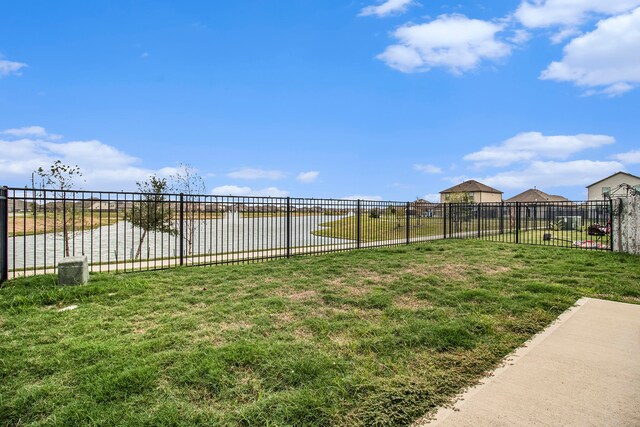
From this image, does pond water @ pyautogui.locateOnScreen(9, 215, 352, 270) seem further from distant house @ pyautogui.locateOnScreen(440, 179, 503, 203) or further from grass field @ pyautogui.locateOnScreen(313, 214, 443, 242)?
distant house @ pyautogui.locateOnScreen(440, 179, 503, 203)

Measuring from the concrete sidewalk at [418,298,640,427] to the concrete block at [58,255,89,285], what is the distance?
670 centimetres

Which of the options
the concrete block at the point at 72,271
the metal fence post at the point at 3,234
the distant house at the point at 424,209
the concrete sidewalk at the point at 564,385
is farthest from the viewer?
the distant house at the point at 424,209

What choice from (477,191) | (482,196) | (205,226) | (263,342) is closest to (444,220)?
(205,226)

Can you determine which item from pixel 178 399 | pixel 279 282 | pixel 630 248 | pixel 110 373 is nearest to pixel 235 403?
pixel 178 399

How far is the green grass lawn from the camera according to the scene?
8.77 feet

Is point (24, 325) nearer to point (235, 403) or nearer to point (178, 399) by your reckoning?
point (178, 399)

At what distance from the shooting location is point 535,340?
4.02 m

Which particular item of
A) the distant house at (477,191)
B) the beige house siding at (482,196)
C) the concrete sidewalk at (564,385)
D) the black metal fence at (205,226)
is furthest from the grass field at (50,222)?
the distant house at (477,191)

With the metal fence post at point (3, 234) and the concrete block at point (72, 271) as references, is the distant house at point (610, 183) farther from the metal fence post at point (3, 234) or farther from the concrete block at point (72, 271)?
the metal fence post at point (3, 234)

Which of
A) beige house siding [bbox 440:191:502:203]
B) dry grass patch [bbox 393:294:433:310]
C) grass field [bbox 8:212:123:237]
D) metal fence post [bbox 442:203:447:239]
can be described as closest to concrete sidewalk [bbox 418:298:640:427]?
dry grass patch [bbox 393:294:433:310]

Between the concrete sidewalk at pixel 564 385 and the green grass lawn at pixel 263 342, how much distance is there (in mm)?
205

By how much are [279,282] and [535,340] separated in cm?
442

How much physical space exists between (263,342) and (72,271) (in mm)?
4884

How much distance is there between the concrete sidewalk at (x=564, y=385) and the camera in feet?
8.32
